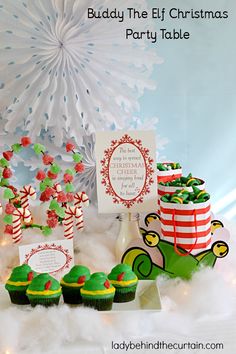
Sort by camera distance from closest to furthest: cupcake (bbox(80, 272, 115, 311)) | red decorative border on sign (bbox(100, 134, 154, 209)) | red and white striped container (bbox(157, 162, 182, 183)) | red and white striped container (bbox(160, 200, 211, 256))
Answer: cupcake (bbox(80, 272, 115, 311)), red and white striped container (bbox(160, 200, 211, 256)), red decorative border on sign (bbox(100, 134, 154, 209)), red and white striped container (bbox(157, 162, 182, 183))

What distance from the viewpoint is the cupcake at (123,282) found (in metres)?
1.21

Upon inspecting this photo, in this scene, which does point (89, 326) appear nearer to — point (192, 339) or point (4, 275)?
point (192, 339)

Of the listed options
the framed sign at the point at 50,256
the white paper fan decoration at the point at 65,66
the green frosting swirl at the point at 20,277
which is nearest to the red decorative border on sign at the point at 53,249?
the framed sign at the point at 50,256

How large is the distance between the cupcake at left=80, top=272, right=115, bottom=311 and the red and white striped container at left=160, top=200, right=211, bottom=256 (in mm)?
226

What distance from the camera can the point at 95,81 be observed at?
172 centimetres

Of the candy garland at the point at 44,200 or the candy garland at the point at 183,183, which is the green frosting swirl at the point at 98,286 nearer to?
the candy garland at the point at 44,200

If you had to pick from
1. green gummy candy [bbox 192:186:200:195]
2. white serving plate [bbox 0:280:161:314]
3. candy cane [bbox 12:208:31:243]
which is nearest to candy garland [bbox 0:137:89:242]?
candy cane [bbox 12:208:31:243]

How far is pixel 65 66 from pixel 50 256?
603 millimetres

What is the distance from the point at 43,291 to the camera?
3.79 feet

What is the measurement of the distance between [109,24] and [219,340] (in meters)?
0.97

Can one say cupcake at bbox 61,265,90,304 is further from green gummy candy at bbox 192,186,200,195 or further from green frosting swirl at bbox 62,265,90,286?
green gummy candy at bbox 192,186,200,195

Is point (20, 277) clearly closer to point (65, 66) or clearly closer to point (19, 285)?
point (19, 285)

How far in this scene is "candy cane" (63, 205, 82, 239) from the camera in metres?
1.43

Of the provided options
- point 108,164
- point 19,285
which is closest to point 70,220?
point 108,164
